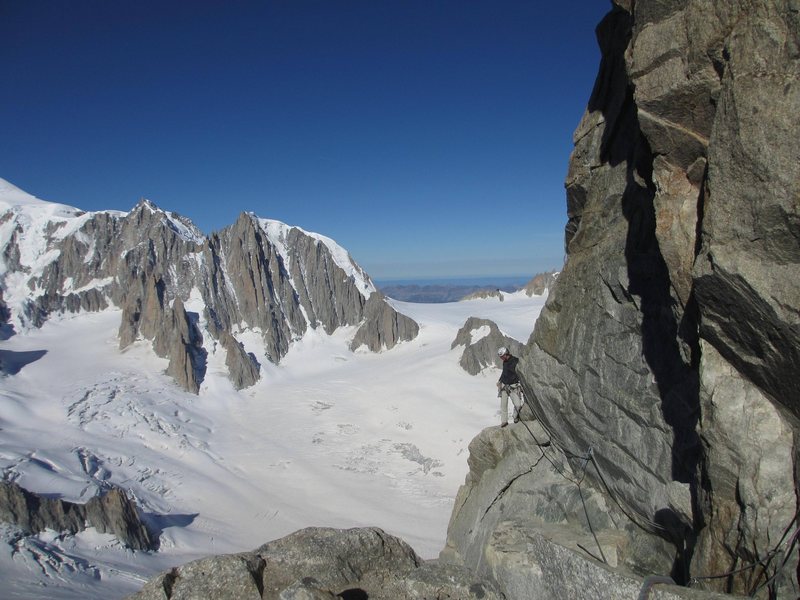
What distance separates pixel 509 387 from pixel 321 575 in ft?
31.7

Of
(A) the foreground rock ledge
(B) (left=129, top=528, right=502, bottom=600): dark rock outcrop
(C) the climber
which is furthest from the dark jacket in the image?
(B) (left=129, top=528, right=502, bottom=600): dark rock outcrop

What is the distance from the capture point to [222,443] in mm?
74875

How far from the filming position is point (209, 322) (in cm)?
10838

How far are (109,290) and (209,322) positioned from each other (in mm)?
31627

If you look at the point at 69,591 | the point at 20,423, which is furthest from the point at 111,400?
the point at 69,591

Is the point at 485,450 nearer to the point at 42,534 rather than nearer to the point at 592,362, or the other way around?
the point at 592,362

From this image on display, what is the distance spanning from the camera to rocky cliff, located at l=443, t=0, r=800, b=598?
6.63 meters

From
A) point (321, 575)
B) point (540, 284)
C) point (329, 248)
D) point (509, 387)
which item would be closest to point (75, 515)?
point (509, 387)

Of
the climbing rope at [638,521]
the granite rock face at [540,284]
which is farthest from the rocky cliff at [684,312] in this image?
the granite rock face at [540,284]

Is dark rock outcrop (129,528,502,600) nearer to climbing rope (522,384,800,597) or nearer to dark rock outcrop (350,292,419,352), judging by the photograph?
climbing rope (522,384,800,597)

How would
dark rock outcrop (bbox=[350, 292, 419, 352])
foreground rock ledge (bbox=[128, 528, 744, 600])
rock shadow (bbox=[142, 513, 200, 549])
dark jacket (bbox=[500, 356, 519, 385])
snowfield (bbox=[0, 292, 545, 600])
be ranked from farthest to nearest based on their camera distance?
dark rock outcrop (bbox=[350, 292, 419, 352])
rock shadow (bbox=[142, 513, 200, 549])
snowfield (bbox=[0, 292, 545, 600])
dark jacket (bbox=[500, 356, 519, 385])
foreground rock ledge (bbox=[128, 528, 744, 600])

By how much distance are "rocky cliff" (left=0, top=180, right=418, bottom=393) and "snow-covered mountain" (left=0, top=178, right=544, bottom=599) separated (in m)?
0.45

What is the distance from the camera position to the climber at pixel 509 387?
59.8ft

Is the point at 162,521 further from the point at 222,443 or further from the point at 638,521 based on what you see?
the point at 638,521
